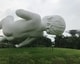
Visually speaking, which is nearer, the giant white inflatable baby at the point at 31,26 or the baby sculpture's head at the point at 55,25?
the giant white inflatable baby at the point at 31,26

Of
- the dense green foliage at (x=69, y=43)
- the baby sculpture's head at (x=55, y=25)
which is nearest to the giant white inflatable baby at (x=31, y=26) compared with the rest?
the baby sculpture's head at (x=55, y=25)

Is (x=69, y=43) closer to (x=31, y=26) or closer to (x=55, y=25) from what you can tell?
(x=55, y=25)

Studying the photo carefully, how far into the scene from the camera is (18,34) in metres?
15.9

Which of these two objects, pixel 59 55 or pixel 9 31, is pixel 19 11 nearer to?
pixel 9 31

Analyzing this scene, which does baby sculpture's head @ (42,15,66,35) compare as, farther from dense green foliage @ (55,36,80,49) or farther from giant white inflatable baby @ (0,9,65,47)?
dense green foliage @ (55,36,80,49)

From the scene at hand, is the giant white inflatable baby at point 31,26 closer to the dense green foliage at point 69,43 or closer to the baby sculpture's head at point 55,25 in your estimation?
the baby sculpture's head at point 55,25

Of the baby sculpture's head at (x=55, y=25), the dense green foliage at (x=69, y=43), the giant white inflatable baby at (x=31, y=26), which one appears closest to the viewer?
the giant white inflatable baby at (x=31, y=26)

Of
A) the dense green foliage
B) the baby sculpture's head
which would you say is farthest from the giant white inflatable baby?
the dense green foliage

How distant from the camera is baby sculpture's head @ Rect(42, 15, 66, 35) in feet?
52.0

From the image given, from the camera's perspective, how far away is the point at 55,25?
15.9 metres

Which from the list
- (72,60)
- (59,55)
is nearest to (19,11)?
(59,55)

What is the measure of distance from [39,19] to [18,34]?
1.62 m

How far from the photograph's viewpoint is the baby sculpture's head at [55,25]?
52.0 ft

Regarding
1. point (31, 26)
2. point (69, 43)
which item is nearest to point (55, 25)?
point (31, 26)
